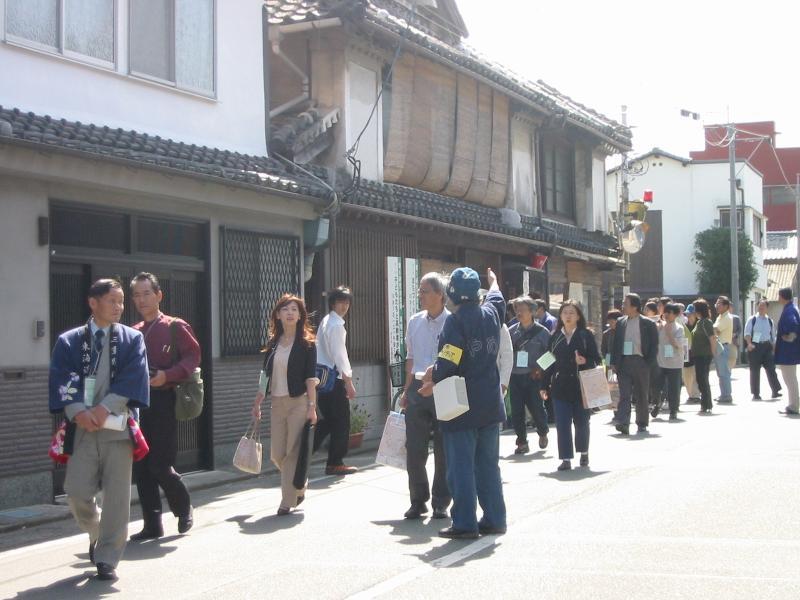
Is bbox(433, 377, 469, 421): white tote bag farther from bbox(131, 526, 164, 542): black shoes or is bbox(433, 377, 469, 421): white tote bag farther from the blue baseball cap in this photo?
bbox(131, 526, 164, 542): black shoes

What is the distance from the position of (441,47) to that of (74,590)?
12.7 metres

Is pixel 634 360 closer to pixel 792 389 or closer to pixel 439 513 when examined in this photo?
pixel 792 389

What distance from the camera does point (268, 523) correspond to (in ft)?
28.9

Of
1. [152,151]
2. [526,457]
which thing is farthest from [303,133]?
[526,457]

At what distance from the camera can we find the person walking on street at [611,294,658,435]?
15.0 metres

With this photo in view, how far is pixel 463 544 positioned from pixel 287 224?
6.93 meters

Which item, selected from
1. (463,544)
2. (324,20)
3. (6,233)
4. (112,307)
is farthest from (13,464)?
(324,20)

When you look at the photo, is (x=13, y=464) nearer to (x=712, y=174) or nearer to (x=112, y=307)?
(x=112, y=307)

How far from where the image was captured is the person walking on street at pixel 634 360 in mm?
15023

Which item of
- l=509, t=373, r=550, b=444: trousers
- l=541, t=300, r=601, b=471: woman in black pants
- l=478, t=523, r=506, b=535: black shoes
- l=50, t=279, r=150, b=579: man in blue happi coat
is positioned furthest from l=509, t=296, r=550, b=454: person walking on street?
l=50, t=279, r=150, b=579: man in blue happi coat

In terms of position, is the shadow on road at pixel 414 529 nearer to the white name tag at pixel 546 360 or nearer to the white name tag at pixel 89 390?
the white name tag at pixel 89 390

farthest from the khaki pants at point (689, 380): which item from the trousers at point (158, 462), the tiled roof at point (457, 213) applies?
the trousers at point (158, 462)

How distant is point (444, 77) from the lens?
19.1 m

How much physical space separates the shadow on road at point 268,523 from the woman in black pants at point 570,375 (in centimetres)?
344
